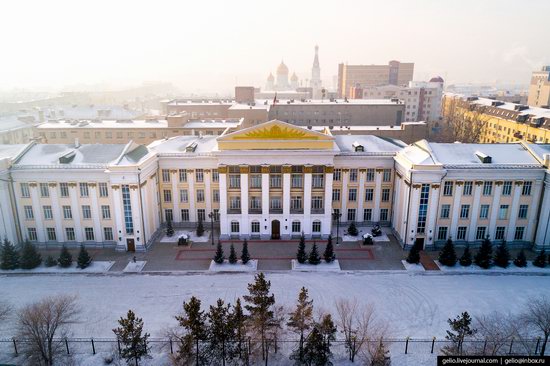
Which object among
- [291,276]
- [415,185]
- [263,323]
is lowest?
[291,276]

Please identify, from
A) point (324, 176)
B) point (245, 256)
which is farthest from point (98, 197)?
point (324, 176)

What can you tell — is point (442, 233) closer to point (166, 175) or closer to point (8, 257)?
point (166, 175)

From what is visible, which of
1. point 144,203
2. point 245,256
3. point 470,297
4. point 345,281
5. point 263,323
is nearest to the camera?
point 263,323

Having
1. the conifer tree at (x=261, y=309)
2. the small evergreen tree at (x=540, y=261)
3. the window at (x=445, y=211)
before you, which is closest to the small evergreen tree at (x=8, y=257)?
the conifer tree at (x=261, y=309)

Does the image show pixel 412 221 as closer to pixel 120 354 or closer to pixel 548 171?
pixel 548 171

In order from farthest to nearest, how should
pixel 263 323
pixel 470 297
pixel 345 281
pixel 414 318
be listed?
1. pixel 345 281
2. pixel 470 297
3. pixel 414 318
4. pixel 263 323

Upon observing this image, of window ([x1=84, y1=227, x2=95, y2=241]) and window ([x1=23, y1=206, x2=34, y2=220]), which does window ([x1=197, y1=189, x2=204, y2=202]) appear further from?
window ([x1=23, y1=206, x2=34, y2=220])

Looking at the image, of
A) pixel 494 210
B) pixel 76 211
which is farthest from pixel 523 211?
pixel 76 211
